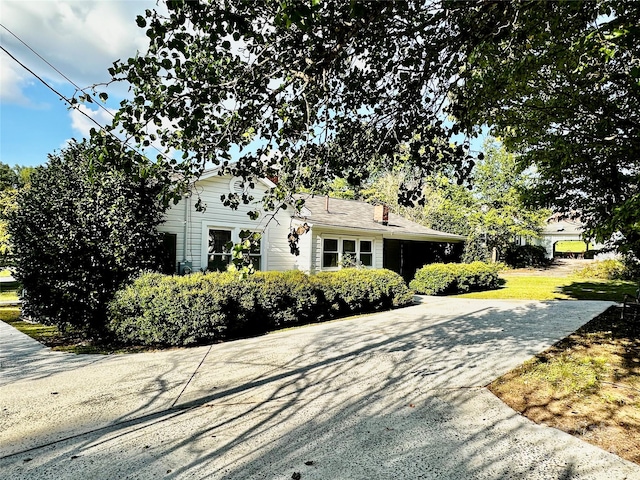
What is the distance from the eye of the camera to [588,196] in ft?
28.1

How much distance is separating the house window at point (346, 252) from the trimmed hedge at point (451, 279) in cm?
233

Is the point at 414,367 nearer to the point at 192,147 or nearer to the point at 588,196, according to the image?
the point at 192,147

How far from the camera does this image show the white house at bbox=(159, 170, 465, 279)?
11320 millimetres

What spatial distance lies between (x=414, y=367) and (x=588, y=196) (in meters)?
6.26

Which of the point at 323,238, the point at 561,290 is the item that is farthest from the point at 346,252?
the point at 561,290

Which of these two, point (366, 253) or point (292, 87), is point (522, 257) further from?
point (292, 87)

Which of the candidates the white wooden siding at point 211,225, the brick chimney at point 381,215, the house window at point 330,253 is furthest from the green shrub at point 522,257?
the white wooden siding at point 211,225

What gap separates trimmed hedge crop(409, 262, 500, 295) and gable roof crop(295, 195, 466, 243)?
7.62 feet

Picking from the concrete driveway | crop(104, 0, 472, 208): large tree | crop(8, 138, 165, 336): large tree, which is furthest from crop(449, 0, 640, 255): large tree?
crop(8, 138, 165, 336): large tree

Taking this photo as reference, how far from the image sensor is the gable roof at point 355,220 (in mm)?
14802

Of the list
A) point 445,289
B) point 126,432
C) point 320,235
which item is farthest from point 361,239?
point 126,432

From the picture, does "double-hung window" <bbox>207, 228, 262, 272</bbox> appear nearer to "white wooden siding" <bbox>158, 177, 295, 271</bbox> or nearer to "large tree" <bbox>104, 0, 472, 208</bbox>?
"white wooden siding" <bbox>158, 177, 295, 271</bbox>

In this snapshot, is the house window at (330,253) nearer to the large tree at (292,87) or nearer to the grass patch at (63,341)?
the grass patch at (63,341)

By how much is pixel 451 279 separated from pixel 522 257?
16808mm
